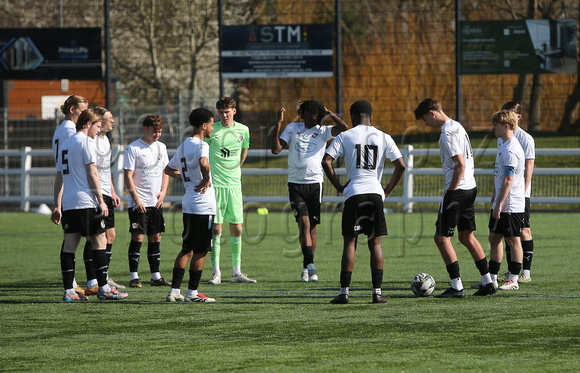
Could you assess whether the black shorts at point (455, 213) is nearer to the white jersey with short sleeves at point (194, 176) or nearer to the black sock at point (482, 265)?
the black sock at point (482, 265)

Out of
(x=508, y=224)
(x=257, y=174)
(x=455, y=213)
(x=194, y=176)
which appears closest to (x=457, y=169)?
(x=455, y=213)

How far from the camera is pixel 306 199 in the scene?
1013cm

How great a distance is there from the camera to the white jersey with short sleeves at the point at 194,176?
26.9ft

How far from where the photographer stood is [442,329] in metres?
6.62

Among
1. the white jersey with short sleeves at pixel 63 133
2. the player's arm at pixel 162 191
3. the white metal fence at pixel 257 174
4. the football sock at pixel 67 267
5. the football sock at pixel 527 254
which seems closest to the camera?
the football sock at pixel 67 267

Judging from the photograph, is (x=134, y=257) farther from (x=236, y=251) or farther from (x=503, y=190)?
(x=503, y=190)

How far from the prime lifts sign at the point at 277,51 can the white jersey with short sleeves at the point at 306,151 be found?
34.9 feet

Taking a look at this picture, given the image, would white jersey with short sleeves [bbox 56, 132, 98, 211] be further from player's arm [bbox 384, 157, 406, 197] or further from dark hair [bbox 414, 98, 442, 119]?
dark hair [bbox 414, 98, 442, 119]

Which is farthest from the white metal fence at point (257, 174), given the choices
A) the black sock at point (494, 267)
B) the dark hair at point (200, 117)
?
the dark hair at point (200, 117)

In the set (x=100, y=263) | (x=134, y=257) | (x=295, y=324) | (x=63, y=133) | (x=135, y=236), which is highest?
(x=63, y=133)

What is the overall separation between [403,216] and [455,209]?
33.9ft

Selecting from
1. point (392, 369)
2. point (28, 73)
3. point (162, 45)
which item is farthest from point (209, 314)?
point (162, 45)

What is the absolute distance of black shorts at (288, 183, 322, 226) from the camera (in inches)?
397

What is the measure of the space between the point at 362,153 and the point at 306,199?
2.26 metres
